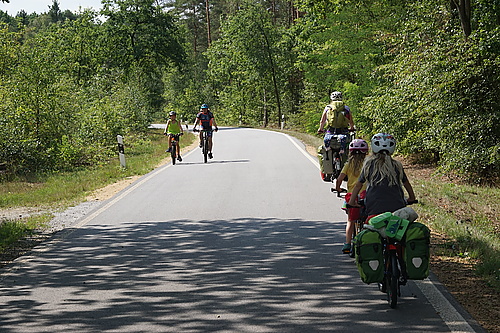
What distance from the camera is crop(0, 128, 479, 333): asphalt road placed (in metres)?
5.73

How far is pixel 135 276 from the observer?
24.5ft

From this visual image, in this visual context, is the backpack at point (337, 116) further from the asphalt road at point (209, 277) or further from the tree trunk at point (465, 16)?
the tree trunk at point (465, 16)

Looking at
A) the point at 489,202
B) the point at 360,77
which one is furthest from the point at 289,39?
the point at 489,202

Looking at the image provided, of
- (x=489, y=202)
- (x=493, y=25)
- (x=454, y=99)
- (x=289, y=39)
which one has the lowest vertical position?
(x=489, y=202)

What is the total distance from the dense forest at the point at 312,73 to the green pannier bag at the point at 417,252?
418 inches

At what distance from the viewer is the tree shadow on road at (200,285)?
5711 millimetres

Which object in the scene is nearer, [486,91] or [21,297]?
[21,297]

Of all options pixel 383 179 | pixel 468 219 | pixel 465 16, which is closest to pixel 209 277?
pixel 383 179

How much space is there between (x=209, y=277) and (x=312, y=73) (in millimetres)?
30735

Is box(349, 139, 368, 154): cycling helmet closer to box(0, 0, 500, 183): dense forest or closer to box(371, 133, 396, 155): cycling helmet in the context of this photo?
box(371, 133, 396, 155): cycling helmet

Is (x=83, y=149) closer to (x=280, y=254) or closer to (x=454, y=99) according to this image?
(x=454, y=99)

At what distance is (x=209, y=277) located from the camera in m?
7.27

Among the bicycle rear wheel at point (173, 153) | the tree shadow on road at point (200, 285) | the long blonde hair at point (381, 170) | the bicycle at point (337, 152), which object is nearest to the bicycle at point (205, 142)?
the bicycle rear wheel at point (173, 153)

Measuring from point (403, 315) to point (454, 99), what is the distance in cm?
1218
